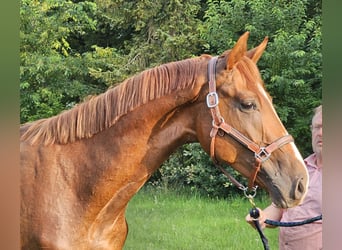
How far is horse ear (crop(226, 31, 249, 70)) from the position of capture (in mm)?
1717

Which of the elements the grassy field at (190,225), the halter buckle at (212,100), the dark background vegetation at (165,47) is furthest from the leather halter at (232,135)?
the grassy field at (190,225)

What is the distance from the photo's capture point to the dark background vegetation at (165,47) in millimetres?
2232

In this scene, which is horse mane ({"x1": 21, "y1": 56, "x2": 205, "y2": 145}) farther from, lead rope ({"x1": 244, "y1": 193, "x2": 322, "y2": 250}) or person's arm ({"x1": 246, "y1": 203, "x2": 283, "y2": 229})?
person's arm ({"x1": 246, "y1": 203, "x2": 283, "y2": 229})

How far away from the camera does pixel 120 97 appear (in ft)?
6.07

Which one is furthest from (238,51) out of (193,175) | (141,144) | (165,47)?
(193,175)

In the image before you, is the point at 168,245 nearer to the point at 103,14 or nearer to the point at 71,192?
the point at 71,192

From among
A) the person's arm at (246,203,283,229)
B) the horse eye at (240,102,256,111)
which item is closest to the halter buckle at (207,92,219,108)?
the horse eye at (240,102,256,111)

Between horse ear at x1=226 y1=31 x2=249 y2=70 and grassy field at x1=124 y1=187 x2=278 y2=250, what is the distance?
809 mm

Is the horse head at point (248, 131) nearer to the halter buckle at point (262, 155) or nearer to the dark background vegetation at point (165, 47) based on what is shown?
the halter buckle at point (262, 155)

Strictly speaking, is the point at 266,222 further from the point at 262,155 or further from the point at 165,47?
the point at 165,47

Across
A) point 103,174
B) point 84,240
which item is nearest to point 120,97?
point 103,174
